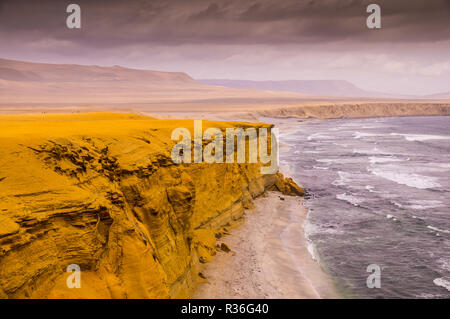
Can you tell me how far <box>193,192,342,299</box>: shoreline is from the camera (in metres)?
16.9

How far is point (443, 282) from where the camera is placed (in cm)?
1900

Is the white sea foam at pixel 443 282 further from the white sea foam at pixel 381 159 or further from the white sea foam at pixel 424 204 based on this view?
the white sea foam at pixel 381 159

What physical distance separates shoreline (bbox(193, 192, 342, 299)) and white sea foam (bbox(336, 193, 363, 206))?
25.6ft

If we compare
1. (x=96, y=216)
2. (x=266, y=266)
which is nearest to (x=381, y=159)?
(x=266, y=266)

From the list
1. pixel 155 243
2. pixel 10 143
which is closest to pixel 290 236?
pixel 155 243

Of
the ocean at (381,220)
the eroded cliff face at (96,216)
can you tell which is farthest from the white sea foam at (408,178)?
the eroded cliff face at (96,216)

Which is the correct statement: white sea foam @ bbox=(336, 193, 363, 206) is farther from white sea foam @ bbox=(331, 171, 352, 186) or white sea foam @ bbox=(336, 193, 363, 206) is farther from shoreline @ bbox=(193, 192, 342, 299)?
shoreline @ bbox=(193, 192, 342, 299)

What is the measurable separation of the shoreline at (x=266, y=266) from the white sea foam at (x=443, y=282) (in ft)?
18.1

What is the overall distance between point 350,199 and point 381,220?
5.83 metres

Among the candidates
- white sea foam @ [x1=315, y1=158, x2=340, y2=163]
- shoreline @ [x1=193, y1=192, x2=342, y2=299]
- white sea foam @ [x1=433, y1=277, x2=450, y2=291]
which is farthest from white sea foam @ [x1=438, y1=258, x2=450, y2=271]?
white sea foam @ [x1=315, y1=158, x2=340, y2=163]

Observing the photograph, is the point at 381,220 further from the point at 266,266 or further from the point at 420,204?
the point at 266,266

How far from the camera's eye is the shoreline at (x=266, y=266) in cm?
1692

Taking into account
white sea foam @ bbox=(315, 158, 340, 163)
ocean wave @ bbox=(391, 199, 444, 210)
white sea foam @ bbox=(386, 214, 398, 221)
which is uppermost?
white sea foam @ bbox=(315, 158, 340, 163)
